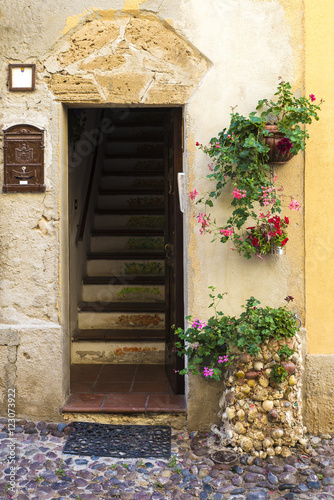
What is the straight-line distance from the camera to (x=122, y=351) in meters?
3.92

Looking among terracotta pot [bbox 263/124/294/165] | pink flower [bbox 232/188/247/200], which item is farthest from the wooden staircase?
terracotta pot [bbox 263/124/294/165]

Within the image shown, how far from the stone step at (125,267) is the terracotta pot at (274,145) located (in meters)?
2.15

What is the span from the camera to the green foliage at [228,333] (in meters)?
2.67

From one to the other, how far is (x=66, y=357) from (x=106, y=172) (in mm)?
3113

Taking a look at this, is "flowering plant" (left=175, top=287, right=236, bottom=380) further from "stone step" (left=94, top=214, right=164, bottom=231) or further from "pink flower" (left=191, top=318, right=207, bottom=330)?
"stone step" (left=94, top=214, right=164, bottom=231)

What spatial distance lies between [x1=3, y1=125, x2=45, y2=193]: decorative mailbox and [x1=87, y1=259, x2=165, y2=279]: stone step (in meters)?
1.84

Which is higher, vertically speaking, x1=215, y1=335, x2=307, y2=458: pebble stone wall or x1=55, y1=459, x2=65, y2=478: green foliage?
x1=215, y1=335, x2=307, y2=458: pebble stone wall

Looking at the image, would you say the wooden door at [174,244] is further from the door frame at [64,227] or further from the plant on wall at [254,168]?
the plant on wall at [254,168]

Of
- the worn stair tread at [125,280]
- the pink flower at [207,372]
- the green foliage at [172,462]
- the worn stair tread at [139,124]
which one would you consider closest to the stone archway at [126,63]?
the pink flower at [207,372]

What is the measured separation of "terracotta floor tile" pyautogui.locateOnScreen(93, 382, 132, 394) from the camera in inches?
130

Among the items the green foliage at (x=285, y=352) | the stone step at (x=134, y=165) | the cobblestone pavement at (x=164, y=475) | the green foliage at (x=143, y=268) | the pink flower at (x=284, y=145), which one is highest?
the stone step at (x=134, y=165)

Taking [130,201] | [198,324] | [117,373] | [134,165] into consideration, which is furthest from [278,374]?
[134,165]

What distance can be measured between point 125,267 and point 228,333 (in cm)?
213

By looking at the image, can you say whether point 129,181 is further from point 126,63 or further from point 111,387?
point 111,387
